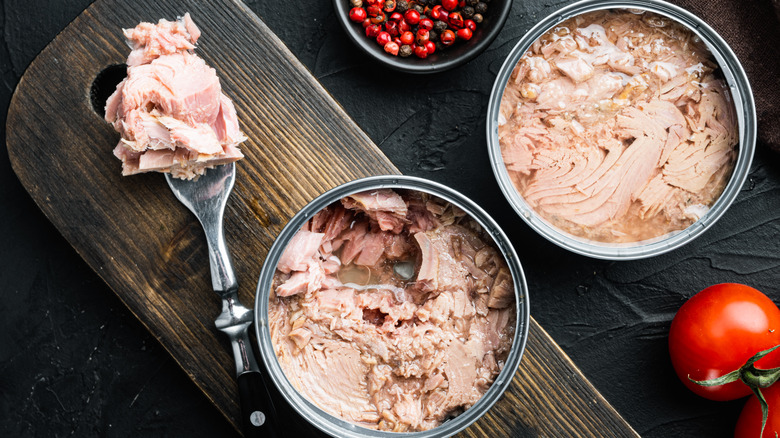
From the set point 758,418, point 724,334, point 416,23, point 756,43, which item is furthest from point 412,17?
point 758,418

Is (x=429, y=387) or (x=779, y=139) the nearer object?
(x=429, y=387)

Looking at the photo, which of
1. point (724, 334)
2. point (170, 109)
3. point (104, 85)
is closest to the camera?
point (170, 109)

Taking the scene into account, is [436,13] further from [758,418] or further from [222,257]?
[758,418]

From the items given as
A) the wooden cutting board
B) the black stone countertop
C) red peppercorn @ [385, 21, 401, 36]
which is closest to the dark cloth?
the black stone countertop

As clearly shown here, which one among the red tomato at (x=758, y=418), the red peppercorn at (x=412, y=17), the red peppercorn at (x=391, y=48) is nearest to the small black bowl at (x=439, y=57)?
the red peppercorn at (x=391, y=48)

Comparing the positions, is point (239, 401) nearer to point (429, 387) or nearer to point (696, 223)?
point (429, 387)

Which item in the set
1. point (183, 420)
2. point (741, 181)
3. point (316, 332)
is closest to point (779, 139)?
point (741, 181)

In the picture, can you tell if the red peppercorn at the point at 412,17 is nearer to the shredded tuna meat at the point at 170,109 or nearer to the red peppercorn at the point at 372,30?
the red peppercorn at the point at 372,30
